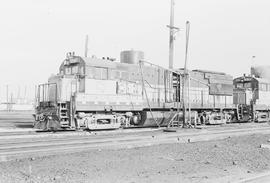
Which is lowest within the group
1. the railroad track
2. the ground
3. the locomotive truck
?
the ground

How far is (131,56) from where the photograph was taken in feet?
64.1

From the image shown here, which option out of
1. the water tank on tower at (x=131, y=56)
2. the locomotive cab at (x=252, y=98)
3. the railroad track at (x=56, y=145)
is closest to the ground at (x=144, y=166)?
the railroad track at (x=56, y=145)

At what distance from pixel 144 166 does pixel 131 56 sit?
12763mm

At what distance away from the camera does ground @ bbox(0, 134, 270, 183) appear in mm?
6168

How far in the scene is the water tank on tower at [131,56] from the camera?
1955 cm

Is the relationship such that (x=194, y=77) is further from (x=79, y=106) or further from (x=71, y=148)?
(x=71, y=148)

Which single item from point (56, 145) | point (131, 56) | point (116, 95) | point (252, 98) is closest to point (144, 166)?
point (56, 145)

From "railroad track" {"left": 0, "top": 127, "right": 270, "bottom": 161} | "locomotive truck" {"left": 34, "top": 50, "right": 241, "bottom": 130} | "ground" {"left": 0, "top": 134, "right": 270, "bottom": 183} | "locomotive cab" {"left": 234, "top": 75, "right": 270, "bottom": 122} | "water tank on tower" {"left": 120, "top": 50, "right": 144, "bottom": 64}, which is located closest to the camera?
"ground" {"left": 0, "top": 134, "right": 270, "bottom": 183}

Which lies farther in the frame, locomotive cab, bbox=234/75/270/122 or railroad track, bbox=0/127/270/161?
locomotive cab, bbox=234/75/270/122

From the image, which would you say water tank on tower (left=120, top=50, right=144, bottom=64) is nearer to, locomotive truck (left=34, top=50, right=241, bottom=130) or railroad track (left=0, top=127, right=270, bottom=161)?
locomotive truck (left=34, top=50, right=241, bottom=130)

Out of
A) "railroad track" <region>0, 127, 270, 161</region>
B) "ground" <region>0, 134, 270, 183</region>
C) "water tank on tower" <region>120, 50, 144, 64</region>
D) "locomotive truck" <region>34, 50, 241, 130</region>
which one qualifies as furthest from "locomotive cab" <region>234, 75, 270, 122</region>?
"ground" <region>0, 134, 270, 183</region>

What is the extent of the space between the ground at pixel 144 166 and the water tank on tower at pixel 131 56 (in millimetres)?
10105

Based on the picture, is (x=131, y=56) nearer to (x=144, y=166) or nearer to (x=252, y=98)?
(x=252, y=98)

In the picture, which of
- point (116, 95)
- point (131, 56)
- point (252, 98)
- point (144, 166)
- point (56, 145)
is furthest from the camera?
point (252, 98)
